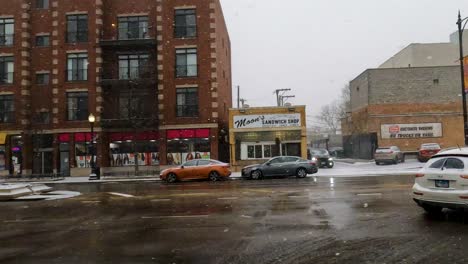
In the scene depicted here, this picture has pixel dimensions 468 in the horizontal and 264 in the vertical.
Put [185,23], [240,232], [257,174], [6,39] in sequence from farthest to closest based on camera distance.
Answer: [6,39]
[185,23]
[257,174]
[240,232]

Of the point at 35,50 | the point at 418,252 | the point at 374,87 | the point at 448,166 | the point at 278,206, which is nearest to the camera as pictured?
the point at 418,252

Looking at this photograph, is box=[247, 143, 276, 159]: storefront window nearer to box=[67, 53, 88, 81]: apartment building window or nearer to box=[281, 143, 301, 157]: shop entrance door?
box=[281, 143, 301, 157]: shop entrance door

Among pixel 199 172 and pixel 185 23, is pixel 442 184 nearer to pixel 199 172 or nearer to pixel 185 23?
pixel 199 172

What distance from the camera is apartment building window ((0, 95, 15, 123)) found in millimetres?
34562

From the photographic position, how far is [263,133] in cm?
3322

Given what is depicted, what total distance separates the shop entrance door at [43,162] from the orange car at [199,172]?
47.6ft

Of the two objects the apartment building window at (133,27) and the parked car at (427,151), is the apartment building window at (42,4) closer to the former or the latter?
the apartment building window at (133,27)

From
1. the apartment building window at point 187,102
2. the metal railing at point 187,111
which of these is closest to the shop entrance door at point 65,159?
→ the metal railing at point 187,111

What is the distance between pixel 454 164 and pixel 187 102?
2561 centimetres

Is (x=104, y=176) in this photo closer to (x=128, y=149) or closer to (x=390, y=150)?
(x=128, y=149)

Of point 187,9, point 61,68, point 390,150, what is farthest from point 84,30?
point 390,150

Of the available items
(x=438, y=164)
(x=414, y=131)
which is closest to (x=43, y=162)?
(x=438, y=164)

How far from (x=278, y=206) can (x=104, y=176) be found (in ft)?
75.8

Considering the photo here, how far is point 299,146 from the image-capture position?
108ft
